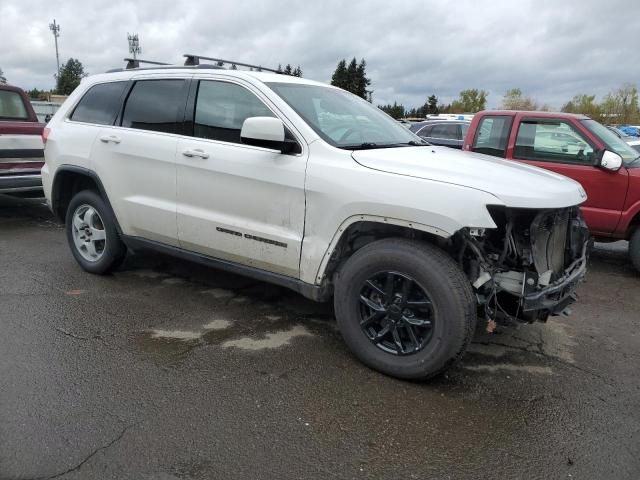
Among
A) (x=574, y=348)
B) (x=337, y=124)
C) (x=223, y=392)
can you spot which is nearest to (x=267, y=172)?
(x=337, y=124)

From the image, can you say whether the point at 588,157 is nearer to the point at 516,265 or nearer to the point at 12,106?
the point at 516,265

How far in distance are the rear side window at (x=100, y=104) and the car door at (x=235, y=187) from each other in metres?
0.99

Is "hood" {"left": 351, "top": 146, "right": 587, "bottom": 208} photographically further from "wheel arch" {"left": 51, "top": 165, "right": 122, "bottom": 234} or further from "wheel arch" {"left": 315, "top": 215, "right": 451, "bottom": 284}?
"wheel arch" {"left": 51, "top": 165, "right": 122, "bottom": 234}

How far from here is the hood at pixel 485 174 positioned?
10.0ft

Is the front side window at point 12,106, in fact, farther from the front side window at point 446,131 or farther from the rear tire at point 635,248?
the front side window at point 446,131

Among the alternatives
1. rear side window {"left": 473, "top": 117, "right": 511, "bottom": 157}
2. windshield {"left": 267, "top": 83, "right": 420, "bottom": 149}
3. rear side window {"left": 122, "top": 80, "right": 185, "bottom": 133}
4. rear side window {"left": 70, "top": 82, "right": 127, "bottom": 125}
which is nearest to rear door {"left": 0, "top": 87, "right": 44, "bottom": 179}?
rear side window {"left": 70, "top": 82, "right": 127, "bottom": 125}

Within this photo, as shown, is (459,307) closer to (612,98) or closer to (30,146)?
(30,146)

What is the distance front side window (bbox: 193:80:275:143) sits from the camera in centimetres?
393

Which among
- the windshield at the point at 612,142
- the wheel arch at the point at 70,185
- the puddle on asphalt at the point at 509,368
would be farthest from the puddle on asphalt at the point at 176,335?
the windshield at the point at 612,142

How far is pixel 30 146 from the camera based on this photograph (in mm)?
7543

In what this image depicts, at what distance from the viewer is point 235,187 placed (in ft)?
12.6

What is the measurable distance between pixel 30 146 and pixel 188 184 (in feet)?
15.4

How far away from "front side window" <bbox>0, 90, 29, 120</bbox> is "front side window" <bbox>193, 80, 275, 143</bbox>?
5841 mm

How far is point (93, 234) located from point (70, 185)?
2.17 ft
